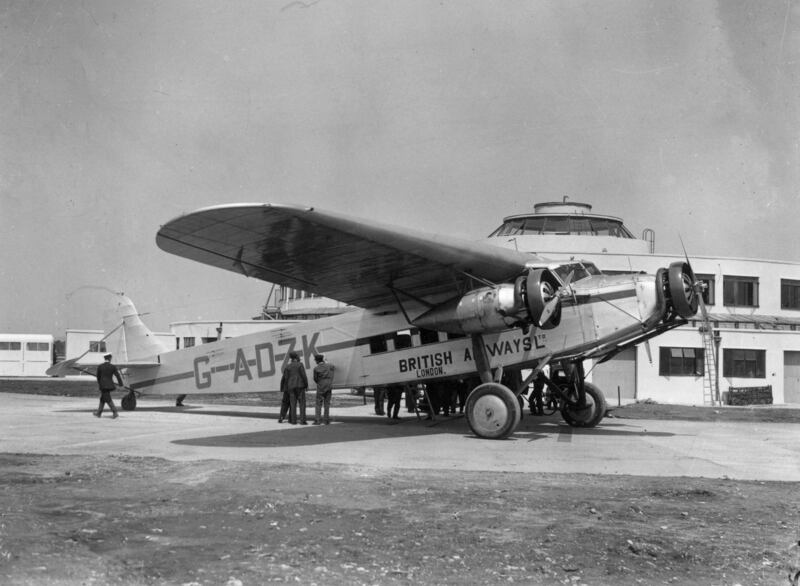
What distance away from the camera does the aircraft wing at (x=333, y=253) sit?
11.1m

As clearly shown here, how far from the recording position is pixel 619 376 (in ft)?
113

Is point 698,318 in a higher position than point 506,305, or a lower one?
higher

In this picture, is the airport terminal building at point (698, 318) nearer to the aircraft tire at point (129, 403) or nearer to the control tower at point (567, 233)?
the control tower at point (567, 233)

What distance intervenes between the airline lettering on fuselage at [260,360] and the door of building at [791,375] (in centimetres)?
2756

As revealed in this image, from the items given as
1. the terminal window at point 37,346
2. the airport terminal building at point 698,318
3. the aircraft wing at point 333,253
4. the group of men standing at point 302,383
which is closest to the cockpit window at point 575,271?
the aircraft wing at point 333,253

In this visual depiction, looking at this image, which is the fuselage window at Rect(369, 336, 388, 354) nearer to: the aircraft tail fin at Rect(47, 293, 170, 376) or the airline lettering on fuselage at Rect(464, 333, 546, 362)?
the airline lettering on fuselage at Rect(464, 333, 546, 362)

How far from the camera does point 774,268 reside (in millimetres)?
38094

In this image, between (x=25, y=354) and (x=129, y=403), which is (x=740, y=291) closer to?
(x=129, y=403)

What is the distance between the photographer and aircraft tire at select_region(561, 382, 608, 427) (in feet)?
55.6

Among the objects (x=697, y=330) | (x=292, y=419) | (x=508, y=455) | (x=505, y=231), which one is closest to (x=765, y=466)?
(x=508, y=455)

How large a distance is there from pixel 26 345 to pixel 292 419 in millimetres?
41063

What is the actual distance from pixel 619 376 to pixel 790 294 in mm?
11443

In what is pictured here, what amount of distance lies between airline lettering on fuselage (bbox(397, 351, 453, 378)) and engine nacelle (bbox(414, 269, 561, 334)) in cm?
149

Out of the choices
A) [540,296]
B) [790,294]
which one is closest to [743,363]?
[790,294]
